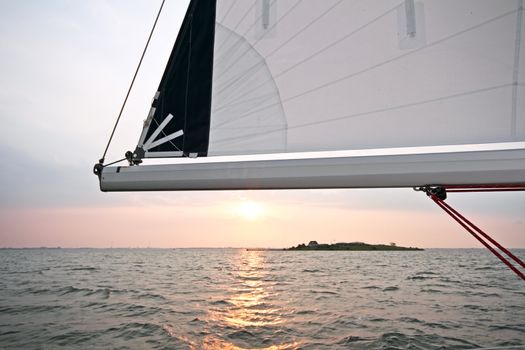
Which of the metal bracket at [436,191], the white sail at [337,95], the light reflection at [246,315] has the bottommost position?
the light reflection at [246,315]

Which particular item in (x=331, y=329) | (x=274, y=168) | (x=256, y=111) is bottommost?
(x=331, y=329)

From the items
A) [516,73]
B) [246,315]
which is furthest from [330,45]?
[246,315]

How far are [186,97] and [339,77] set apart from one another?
1.27m

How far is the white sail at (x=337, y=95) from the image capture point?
1728 millimetres

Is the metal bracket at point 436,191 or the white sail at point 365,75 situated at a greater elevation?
the white sail at point 365,75

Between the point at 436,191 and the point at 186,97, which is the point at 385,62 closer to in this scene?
the point at 436,191

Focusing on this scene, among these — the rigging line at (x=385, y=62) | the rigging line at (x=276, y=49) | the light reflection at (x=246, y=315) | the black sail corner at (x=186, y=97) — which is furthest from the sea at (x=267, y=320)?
the rigging line at (x=276, y=49)

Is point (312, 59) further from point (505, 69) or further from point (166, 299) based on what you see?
point (166, 299)

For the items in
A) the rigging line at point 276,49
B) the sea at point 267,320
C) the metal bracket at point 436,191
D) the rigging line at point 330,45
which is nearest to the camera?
the metal bracket at point 436,191

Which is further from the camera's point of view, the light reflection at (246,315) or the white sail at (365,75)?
the light reflection at (246,315)

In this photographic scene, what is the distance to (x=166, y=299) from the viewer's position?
8.49 metres

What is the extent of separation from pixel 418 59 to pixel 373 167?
79 centimetres

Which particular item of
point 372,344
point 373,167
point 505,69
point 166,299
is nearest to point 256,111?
point 373,167

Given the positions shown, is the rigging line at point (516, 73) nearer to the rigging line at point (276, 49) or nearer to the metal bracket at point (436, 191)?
the metal bracket at point (436, 191)
